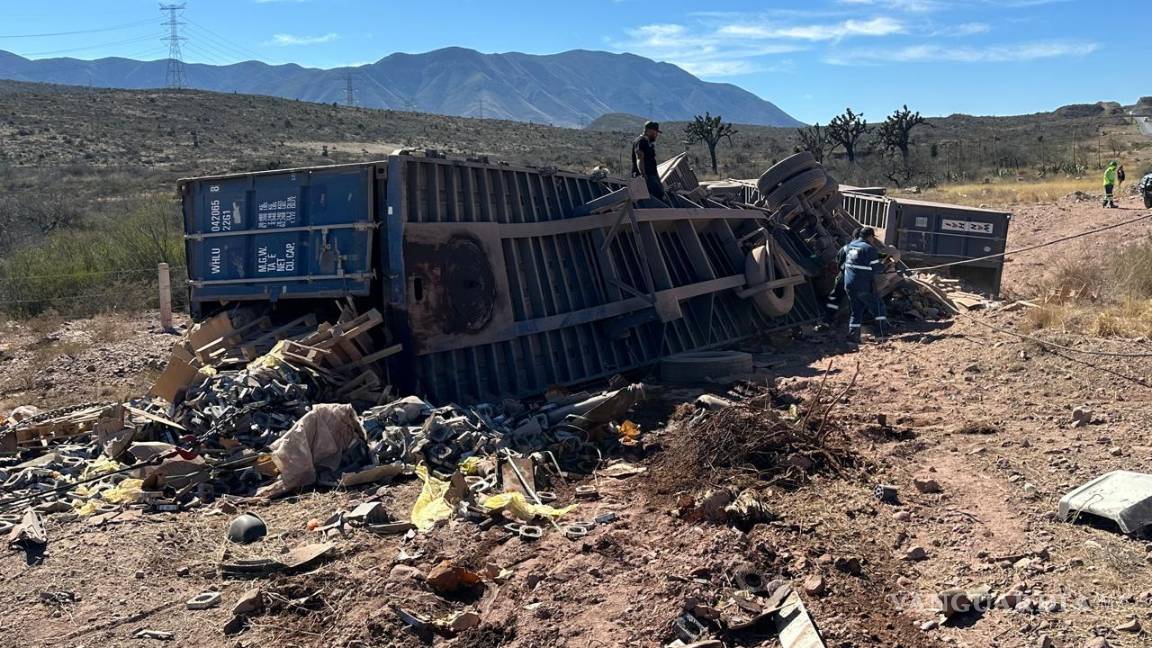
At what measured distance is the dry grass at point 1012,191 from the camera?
110 ft

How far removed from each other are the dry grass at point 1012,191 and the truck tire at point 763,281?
20.8 metres

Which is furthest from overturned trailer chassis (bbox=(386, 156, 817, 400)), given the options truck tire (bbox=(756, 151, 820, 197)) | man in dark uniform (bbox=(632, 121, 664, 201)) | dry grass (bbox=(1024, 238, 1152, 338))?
dry grass (bbox=(1024, 238, 1152, 338))

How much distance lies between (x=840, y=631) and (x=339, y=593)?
2.88m

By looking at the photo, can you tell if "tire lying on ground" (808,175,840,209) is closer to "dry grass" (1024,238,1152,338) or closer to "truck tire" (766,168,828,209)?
"truck tire" (766,168,828,209)

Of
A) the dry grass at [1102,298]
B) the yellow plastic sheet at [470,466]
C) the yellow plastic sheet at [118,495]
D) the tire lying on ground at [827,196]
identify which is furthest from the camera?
the tire lying on ground at [827,196]

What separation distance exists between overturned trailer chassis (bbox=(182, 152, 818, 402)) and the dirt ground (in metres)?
2.25

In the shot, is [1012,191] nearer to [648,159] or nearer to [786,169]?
[786,169]

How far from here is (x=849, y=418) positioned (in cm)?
891

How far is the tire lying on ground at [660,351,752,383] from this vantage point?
1104cm

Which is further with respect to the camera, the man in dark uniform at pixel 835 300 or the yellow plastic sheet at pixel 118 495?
the man in dark uniform at pixel 835 300

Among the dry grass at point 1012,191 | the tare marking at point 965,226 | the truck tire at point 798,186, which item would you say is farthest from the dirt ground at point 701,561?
the dry grass at point 1012,191

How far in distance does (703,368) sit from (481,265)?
2.97 metres

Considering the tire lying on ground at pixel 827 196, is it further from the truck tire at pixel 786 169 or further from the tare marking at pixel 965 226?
the tare marking at pixel 965 226

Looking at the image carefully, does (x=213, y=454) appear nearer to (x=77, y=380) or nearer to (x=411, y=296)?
(x=411, y=296)
